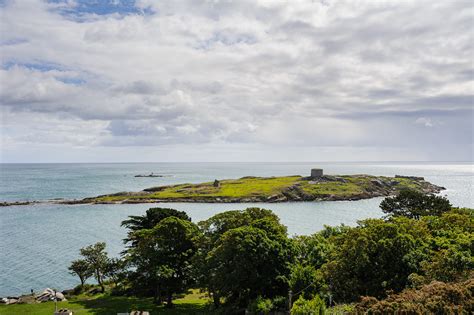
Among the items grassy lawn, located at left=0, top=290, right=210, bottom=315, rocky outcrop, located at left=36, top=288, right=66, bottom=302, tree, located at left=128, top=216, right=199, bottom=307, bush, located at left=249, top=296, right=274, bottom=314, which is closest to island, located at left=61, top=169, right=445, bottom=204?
rocky outcrop, located at left=36, top=288, right=66, bottom=302

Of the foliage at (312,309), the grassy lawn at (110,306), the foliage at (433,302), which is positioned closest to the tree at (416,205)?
the grassy lawn at (110,306)

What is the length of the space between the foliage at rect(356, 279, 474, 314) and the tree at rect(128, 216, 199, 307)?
21.8 metres

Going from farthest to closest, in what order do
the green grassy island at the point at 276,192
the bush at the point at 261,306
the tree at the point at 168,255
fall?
the green grassy island at the point at 276,192 → the tree at the point at 168,255 → the bush at the point at 261,306

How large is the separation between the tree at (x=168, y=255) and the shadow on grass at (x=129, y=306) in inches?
46.8

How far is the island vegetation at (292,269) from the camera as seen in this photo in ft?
71.8

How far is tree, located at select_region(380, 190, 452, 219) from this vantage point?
56.6 metres

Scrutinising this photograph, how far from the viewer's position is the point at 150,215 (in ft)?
152

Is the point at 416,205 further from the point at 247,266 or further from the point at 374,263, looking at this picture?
the point at 247,266

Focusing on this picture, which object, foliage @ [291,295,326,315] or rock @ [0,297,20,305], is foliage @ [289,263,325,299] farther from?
rock @ [0,297,20,305]

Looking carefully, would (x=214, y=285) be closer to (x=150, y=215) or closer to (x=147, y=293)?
(x=147, y=293)

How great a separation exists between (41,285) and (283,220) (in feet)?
160

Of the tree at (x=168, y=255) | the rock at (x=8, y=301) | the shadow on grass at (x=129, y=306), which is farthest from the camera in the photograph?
the rock at (x=8, y=301)

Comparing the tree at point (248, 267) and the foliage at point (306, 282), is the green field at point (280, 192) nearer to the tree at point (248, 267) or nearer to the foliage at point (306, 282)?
the tree at point (248, 267)

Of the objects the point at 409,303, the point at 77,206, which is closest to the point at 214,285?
the point at 409,303
